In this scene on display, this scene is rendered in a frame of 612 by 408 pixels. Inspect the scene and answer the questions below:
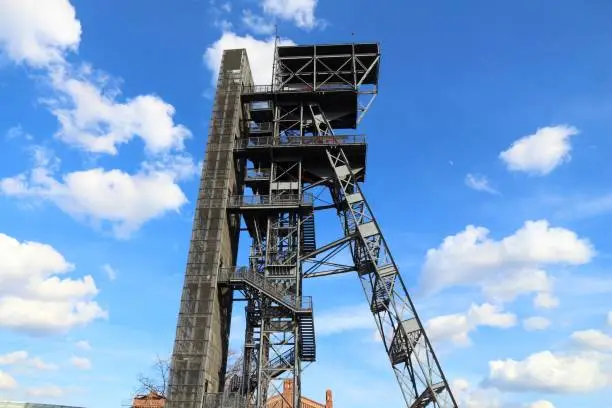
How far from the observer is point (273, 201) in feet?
116

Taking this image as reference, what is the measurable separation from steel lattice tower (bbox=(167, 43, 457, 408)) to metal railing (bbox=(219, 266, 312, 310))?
7cm

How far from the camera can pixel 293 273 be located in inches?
1332

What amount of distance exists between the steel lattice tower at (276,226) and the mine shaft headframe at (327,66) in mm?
91

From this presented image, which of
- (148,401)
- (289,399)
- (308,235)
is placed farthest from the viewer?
(148,401)

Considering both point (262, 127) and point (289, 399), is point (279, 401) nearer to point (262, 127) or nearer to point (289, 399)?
point (289, 399)

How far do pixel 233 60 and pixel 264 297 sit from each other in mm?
19073

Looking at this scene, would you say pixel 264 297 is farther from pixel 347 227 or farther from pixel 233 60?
pixel 233 60

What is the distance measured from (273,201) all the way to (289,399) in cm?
1251

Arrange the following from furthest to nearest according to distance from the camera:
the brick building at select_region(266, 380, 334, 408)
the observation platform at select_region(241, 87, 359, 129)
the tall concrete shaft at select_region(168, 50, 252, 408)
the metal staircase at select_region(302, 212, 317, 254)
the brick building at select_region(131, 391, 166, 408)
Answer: the brick building at select_region(131, 391, 166, 408) → the observation platform at select_region(241, 87, 359, 129) → the metal staircase at select_region(302, 212, 317, 254) → the brick building at select_region(266, 380, 334, 408) → the tall concrete shaft at select_region(168, 50, 252, 408)

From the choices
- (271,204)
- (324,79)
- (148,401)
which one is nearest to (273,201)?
(271,204)

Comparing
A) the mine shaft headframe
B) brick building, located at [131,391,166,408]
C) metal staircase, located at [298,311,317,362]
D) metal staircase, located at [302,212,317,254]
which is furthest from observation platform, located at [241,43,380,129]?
brick building, located at [131,391,166,408]

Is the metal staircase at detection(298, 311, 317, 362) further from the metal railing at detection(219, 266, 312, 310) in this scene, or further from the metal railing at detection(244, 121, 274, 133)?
the metal railing at detection(244, 121, 274, 133)

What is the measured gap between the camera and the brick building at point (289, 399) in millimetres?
31219

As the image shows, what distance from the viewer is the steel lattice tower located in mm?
30766
